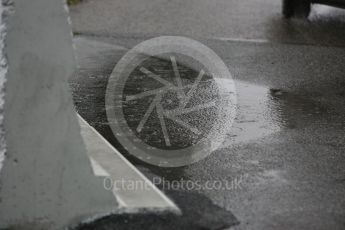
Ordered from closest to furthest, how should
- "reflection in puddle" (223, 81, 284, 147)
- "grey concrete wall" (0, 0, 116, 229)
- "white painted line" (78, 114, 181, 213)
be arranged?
"grey concrete wall" (0, 0, 116, 229), "white painted line" (78, 114, 181, 213), "reflection in puddle" (223, 81, 284, 147)

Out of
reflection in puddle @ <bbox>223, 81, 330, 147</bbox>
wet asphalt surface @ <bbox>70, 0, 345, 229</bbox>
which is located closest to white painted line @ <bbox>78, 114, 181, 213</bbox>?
wet asphalt surface @ <bbox>70, 0, 345, 229</bbox>

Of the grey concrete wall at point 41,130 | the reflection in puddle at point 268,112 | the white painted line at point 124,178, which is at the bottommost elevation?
the reflection in puddle at point 268,112

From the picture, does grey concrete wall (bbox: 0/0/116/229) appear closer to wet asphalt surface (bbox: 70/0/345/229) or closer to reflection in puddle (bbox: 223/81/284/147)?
wet asphalt surface (bbox: 70/0/345/229)

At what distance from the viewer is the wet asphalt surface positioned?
12.7 feet

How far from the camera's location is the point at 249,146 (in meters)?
5.09

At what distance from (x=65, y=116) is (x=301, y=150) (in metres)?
2.22

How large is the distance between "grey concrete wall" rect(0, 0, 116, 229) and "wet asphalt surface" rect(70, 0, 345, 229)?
259mm

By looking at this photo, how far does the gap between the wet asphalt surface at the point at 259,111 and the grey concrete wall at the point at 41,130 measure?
26 cm

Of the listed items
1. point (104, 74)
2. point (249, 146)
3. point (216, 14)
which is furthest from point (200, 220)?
point (216, 14)

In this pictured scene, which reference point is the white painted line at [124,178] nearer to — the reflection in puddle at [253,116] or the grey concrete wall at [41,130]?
the grey concrete wall at [41,130]

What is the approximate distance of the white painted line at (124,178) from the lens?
3787mm

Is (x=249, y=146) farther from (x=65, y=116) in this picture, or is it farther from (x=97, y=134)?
(x=65, y=116)

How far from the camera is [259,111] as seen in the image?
6.09 meters

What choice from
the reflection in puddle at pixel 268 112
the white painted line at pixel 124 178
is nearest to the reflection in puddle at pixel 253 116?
the reflection in puddle at pixel 268 112
